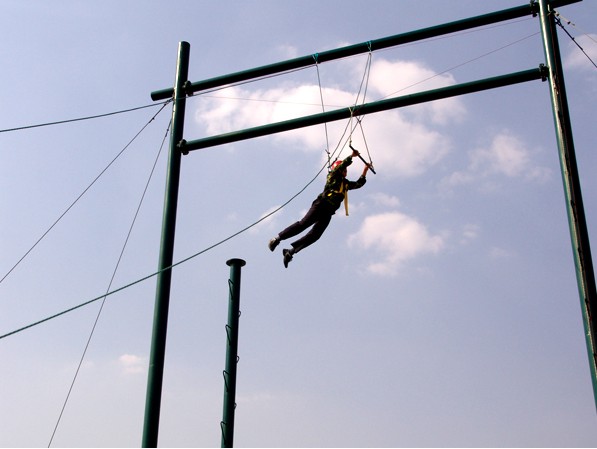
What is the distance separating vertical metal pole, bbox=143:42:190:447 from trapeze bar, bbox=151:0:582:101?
35 centimetres

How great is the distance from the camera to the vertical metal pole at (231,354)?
8.43m

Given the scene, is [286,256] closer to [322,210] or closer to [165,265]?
[322,210]

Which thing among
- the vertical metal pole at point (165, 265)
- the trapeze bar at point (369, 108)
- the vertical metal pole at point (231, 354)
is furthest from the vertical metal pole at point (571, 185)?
the vertical metal pole at point (165, 265)

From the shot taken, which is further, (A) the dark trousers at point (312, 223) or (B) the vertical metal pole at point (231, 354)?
(A) the dark trousers at point (312, 223)

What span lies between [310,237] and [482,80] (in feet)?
9.74

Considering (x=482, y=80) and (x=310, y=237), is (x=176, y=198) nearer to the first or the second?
(x=310, y=237)

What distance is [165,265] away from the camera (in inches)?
329

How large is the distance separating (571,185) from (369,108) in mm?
2562

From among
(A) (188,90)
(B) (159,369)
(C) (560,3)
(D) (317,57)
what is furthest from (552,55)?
(B) (159,369)

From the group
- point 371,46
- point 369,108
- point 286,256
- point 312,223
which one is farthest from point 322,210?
point 371,46

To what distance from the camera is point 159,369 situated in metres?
7.88

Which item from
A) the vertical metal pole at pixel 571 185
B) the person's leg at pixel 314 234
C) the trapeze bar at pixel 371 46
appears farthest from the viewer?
the person's leg at pixel 314 234

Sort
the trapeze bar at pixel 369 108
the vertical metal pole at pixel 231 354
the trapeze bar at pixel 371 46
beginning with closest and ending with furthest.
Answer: the trapeze bar at pixel 369 108 → the trapeze bar at pixel 371 46 → the vertical metal pole at pixel 231 354

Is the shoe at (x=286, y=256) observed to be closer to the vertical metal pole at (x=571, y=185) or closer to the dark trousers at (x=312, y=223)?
the dark trousers at (x=312, y=223)
